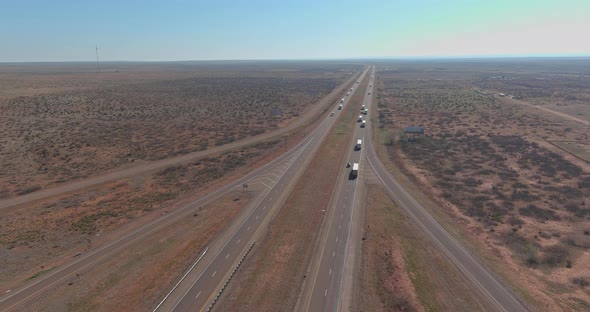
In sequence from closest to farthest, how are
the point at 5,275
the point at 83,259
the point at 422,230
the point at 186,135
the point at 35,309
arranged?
the point at 35,309
the point at 5,275
the point at 83,259
the point at 422,230
the point at 186,135

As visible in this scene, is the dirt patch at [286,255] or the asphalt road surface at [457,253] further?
the asphalt road surface at [457,253]

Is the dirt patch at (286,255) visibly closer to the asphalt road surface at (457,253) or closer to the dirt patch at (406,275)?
the dirt patch at (406,275)

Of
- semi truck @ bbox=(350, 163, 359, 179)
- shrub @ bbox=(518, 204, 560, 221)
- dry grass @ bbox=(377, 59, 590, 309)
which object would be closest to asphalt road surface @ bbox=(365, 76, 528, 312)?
dry grass @ bbox=(377, 59, 590, 309)

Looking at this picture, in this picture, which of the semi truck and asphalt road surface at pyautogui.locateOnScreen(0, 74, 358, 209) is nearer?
asphalt road surface at pyautogui.locateOnScreen(0, 74, 358, 209)

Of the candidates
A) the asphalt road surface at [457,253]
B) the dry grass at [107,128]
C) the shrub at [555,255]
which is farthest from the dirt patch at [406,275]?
the dry grass at [107,128]

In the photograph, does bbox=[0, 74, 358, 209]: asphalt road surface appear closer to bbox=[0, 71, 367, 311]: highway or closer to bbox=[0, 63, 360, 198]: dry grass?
bbox=[0, 63, 360, 198]: dry grass

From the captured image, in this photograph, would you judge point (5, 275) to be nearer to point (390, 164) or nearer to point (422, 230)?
point (422, 230)

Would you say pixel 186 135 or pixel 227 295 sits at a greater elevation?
pixel 186 135

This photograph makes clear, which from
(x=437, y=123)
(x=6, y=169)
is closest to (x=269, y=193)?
(x=6, y=169)
